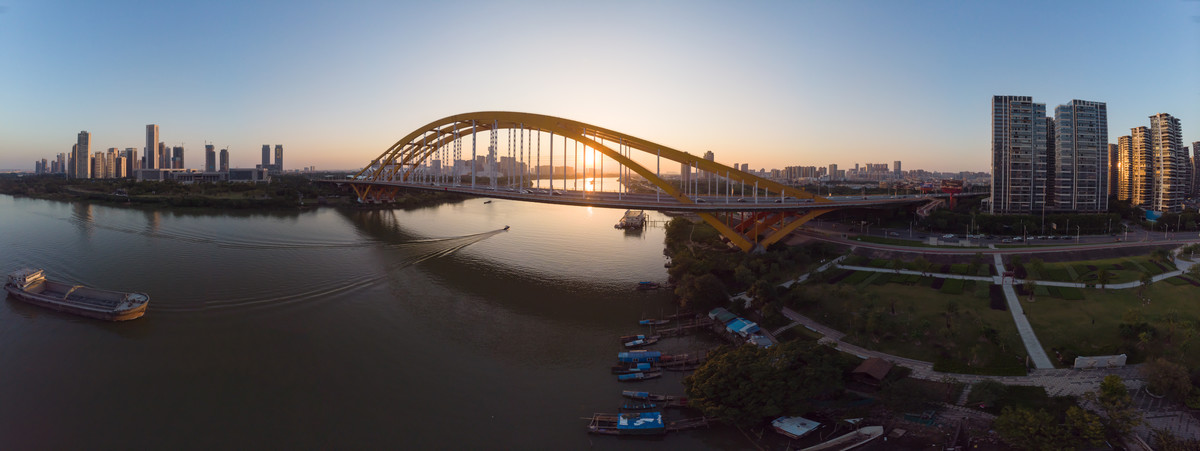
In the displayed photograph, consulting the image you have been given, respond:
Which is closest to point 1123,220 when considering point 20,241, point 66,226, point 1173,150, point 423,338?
point 1173,150

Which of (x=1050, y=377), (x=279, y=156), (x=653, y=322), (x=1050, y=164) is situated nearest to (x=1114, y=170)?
(x=1050, y=164)

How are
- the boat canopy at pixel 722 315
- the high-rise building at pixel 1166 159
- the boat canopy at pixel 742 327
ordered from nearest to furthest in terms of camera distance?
the boat canopy at pixel 742 327
the boat canopy at pixel 722 315
the high-rise building at pixel 1166 159

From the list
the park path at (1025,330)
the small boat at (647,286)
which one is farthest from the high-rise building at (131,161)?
the park path at (1025,330)

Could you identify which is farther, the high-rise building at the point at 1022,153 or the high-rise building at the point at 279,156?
the high-rise building at the point at 279,156

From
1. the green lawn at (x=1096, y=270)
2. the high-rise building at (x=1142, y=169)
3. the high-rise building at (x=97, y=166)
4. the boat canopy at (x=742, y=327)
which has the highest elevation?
the high-rise building at (x=97, y=166)

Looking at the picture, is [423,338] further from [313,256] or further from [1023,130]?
[1023,130]

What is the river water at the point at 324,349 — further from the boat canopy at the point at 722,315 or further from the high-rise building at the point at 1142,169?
the high-rise building at the point at 1142,169

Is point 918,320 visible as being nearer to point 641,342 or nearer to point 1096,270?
point 641,342

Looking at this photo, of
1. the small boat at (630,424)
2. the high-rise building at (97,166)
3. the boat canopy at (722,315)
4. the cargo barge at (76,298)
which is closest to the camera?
the small boat at (630,424)
